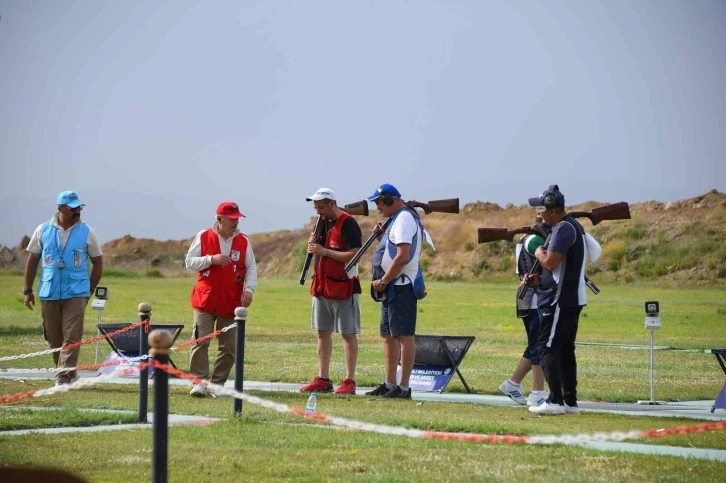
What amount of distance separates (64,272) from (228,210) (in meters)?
1.98

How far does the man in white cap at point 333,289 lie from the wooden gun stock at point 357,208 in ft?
2.27

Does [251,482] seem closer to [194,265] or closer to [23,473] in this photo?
A: [23,473]

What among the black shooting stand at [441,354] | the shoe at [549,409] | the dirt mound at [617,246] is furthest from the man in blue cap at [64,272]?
the dirt mound at [617,246]

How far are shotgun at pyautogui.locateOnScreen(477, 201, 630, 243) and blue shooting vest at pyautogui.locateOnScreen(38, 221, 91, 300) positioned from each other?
446 centimetres

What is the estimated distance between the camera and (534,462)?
8.94 meters

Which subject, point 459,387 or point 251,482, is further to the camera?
point 459,387

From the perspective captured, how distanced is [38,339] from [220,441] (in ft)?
43.7

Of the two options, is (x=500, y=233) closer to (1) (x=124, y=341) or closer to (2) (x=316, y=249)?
(2) (x=316, y=249)

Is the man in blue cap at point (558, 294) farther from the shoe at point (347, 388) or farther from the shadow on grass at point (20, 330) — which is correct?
the shadow on grass at point (20, 330)

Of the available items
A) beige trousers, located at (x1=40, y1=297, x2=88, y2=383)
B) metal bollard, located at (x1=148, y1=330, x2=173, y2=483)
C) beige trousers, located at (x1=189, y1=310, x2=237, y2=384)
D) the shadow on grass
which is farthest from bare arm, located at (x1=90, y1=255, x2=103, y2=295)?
the shadow on grass

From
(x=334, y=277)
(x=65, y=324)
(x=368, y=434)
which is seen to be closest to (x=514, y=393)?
(x=334, y=277)

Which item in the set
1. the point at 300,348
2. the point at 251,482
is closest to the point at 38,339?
the point at 300,348

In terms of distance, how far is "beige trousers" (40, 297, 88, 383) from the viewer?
45.1 feet

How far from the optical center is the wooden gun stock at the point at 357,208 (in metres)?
14.7
